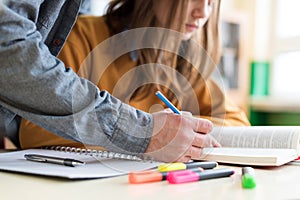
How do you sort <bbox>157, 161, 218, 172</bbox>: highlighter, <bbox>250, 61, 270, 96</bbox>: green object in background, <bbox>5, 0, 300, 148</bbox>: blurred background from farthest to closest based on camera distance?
1. <bbox>250, 61, 270, 96</bbox>: green object in background
2. <bbox>5, 0, 300, 148</bbox>: blurred background
3. <bbox>157, 161, 218, 172</bbox>: highlighter

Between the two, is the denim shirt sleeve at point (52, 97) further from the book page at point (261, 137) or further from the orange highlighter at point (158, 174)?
the book page at point (261, 137)

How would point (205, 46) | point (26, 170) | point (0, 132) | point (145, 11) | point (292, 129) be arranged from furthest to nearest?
point (205, 46) < point (145, 11) < point (0, 132) < point (292, 129) < point (26, 170)

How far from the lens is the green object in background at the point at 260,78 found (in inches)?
112

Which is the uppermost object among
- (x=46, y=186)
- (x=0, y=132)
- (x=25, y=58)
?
(x=25, y=58)

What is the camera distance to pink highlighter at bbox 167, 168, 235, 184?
562 millimetres

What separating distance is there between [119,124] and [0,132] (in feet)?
1.64

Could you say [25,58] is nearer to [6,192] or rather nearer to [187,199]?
[6,192]

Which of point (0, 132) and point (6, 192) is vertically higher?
point (6, 192)

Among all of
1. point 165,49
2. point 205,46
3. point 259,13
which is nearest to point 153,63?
point 165,49

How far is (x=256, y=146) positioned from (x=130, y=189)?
0.40 meters

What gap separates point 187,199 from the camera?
0.48 m

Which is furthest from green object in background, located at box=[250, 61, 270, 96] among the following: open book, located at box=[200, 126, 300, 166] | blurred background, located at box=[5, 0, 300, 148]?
open book, located at box=[200, 126, 300, 166]

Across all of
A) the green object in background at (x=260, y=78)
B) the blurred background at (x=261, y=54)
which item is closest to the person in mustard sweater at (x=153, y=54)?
the blurred background at (x=261, y=54)

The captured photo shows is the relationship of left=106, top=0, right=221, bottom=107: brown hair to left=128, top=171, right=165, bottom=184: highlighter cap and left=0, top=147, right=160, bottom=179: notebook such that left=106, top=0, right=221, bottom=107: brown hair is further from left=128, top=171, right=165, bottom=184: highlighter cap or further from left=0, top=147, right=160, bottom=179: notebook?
left=128, top=171, right=165, bottom=184: highlighter cap
